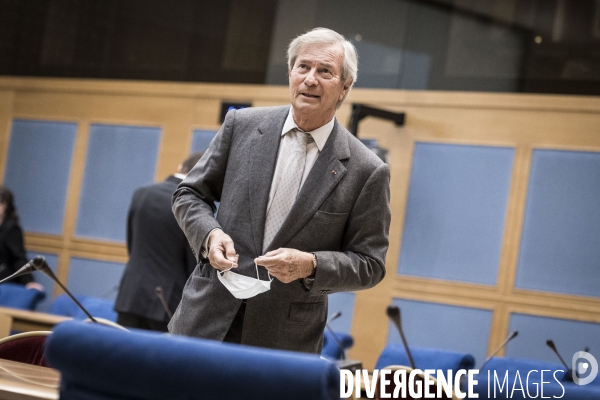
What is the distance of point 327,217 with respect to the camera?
6.81ft

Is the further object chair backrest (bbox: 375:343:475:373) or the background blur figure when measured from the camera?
the background blur figure

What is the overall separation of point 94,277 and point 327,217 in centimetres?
592

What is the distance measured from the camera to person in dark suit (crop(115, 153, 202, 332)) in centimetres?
459

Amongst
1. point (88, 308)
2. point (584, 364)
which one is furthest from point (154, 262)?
point (584, 364)

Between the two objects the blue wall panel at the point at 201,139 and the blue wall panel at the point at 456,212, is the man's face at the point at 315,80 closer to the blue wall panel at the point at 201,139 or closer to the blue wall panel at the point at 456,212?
the blue wall panel at the point at 456,212

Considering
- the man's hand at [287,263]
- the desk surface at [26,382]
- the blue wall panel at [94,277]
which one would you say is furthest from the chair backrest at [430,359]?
the blue wall panel at [94,277]

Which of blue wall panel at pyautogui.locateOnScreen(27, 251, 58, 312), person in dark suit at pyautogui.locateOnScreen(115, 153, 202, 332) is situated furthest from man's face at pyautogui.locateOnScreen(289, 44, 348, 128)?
blue wall panel at pyautogui.locateOnScreen(27, 251, 58, 312)

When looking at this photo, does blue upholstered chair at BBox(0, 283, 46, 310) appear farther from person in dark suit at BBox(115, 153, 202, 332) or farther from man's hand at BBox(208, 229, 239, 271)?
man's hand at BBox(208, 229, 239, 271)

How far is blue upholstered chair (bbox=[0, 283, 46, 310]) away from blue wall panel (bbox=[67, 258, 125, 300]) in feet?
3.25

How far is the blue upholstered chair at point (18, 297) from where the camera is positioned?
6438 millimetres

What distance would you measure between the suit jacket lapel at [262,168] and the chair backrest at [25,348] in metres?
0.78

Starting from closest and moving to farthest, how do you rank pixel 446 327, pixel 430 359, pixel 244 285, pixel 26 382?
pixel 26 382 → pixel 244 285 → pixel 430 359 → pixel 446 327

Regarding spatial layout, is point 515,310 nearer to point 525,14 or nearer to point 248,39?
point 525,14

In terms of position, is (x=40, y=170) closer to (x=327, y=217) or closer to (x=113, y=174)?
(x=113, y=174)
